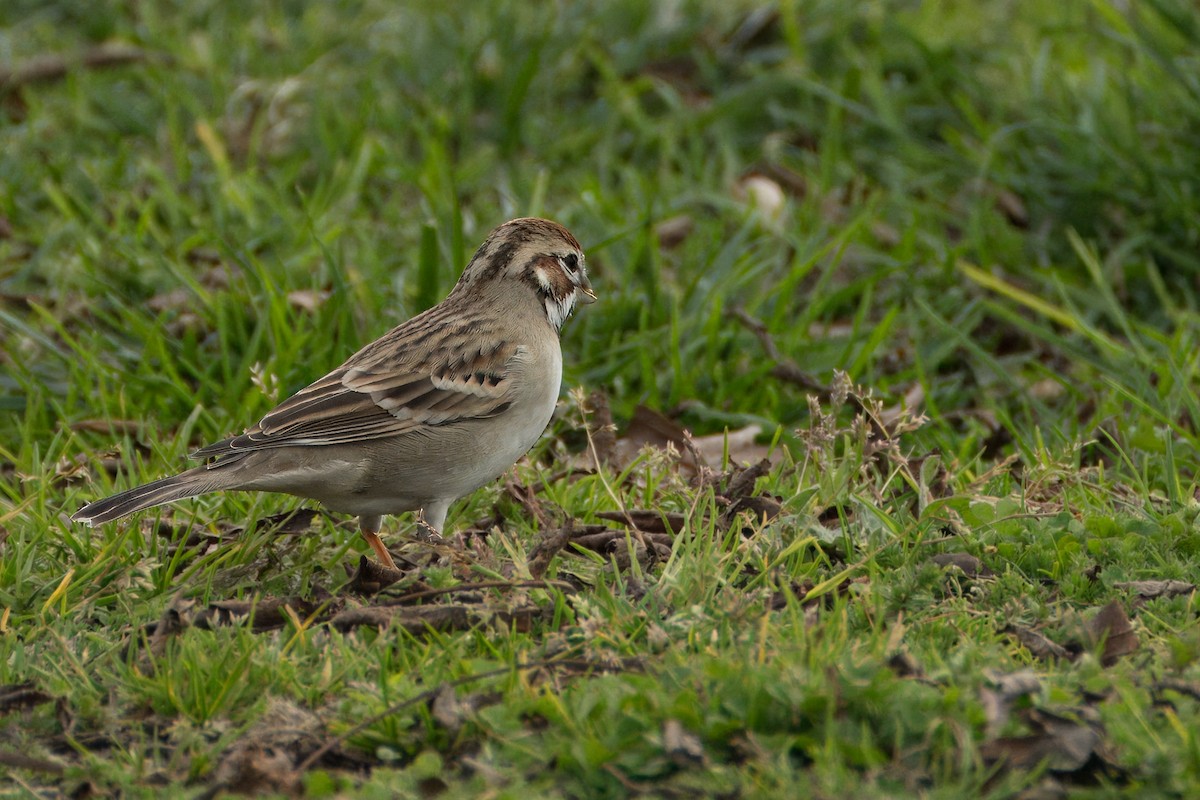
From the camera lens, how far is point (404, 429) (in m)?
5.57

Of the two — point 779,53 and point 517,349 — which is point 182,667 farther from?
point 779,53

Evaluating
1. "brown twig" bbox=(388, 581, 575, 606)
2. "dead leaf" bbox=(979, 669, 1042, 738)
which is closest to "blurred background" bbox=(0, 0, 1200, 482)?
"brown twig" bbox=(388, 581, 575, 606)

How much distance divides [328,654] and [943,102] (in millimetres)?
6807

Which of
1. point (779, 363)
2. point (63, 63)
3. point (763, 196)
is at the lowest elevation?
point (779, 363)

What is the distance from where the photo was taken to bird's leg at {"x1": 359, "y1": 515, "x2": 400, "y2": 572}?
5504 mm

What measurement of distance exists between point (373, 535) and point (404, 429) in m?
0.42

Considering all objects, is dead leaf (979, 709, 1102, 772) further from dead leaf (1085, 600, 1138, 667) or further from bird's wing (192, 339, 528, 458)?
bird's wing (192, 339, 528, 458)

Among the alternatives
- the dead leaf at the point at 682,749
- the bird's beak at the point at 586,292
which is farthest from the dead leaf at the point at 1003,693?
the bird's beak at the point at 586,292

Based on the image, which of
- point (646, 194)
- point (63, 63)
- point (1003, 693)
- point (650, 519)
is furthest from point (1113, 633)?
point (63, 63)

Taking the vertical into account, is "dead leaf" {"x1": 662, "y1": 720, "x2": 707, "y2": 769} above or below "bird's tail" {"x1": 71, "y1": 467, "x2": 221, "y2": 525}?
below

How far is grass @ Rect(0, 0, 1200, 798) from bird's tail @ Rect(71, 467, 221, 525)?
0.90 ft

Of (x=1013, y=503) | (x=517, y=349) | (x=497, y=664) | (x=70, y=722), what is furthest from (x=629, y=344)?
(x=70, y=722)

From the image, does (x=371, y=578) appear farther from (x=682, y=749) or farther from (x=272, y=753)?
(x=682, y=749)

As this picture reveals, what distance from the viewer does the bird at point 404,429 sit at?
5391 mm
